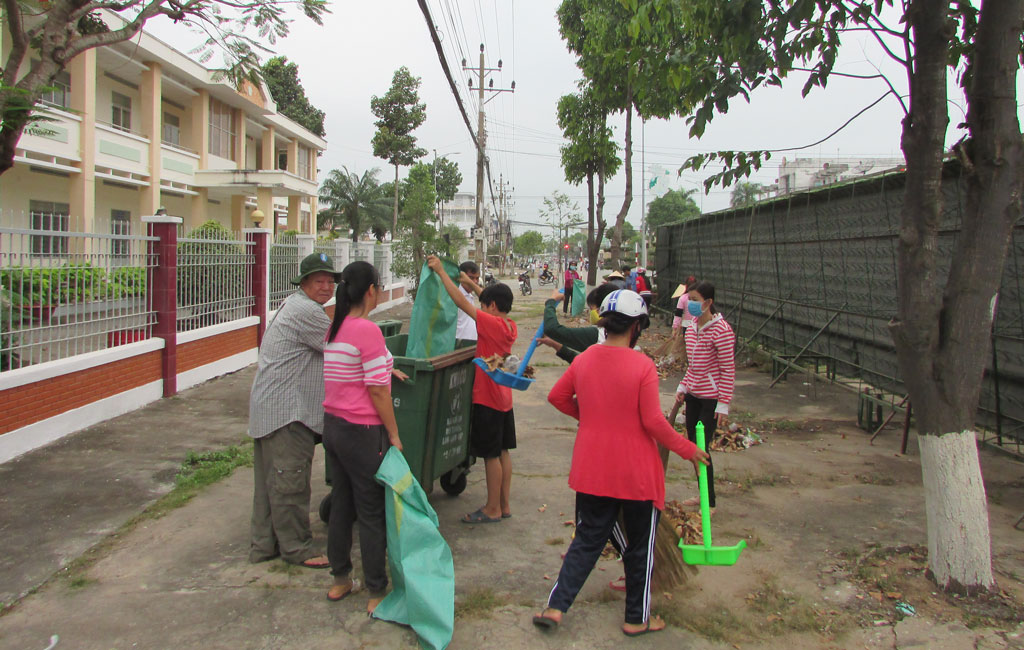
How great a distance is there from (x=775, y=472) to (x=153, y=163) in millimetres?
19695

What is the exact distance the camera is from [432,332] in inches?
184

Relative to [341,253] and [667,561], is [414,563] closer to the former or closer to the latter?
[667,561]

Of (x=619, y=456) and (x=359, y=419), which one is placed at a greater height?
(x=359, y=419)

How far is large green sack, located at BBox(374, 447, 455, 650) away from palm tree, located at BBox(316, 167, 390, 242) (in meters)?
39.8

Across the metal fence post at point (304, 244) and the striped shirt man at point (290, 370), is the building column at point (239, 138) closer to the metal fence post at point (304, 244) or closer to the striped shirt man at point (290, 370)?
the metal fence post at point (304, 244)

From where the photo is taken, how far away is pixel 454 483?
205 inches

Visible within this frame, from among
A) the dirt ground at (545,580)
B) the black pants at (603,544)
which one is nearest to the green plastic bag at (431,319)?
the dirt ground at (545,580)

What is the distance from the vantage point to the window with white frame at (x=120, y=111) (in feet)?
65.0

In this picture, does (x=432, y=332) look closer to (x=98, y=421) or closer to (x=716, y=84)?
(x=716, y=84)

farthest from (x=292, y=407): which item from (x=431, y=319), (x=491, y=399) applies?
(x=491, y=399)

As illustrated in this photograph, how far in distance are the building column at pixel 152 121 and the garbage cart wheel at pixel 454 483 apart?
18235mm

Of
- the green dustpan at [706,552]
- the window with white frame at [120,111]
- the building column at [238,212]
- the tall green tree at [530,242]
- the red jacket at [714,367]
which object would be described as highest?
the tall green tree at [530,242]

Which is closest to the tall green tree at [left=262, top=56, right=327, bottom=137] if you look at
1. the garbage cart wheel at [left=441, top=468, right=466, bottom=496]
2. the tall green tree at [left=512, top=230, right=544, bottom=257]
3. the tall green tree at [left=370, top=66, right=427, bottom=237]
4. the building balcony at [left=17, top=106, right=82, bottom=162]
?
the tall green tree at [left=370, top=66, right=427, bottom=237]

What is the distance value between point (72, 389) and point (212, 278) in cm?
306
